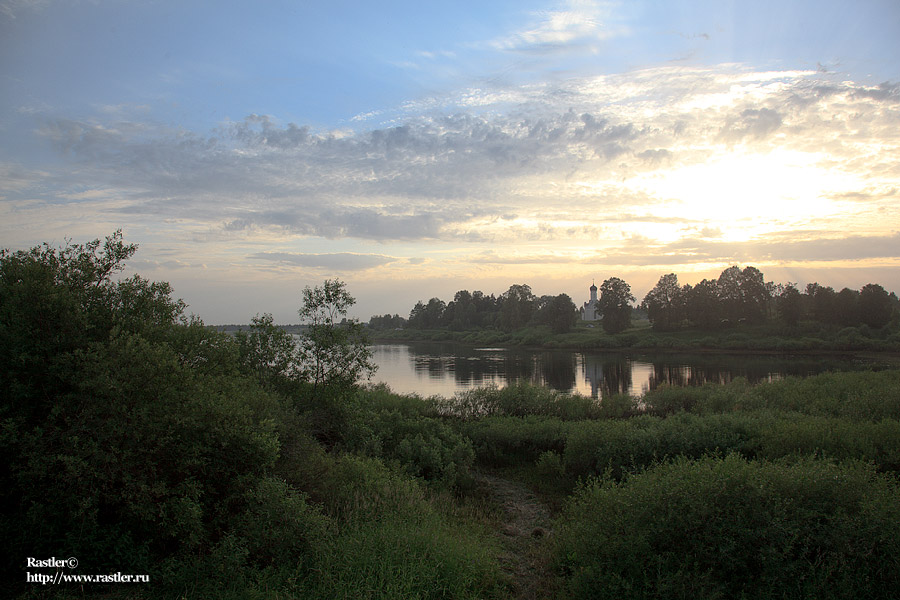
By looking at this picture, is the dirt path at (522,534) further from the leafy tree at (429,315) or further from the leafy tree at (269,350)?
the leafy tree at (429,315)

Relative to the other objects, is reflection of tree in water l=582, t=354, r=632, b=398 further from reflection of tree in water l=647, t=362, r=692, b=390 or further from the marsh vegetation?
the marsh vegetation

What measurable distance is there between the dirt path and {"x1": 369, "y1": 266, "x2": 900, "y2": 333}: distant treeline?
62862mm

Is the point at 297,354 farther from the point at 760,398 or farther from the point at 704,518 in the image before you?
the point at 760,398

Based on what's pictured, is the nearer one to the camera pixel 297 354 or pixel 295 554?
pixel 295 554

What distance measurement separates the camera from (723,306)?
225ft

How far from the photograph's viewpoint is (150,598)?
5.18 meters

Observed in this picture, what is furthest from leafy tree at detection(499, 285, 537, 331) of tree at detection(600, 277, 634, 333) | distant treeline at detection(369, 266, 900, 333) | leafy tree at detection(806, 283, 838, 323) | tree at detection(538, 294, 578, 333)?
leafy tree at detection(806, 283, 838, 323)

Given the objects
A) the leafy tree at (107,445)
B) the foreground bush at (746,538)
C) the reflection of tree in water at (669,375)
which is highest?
the leafy tree at (107,445)

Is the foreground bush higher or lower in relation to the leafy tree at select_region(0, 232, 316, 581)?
lower

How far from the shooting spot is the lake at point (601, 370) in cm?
3631

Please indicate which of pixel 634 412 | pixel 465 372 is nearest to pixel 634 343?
pixel 465 372

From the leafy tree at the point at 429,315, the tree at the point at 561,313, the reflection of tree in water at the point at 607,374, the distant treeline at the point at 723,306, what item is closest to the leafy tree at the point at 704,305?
the distant treeline at the point at 723,306

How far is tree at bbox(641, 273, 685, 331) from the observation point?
71.6 m

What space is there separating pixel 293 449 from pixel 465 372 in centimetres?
3657
